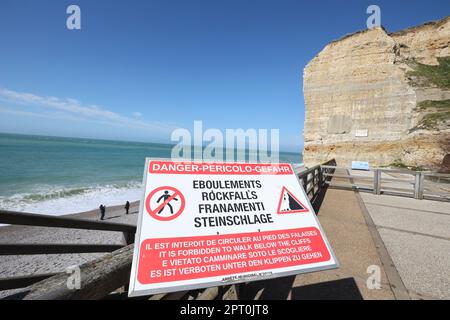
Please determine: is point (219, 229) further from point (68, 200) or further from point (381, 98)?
point (381, 98)

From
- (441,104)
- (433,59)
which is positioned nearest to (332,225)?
(441,104)

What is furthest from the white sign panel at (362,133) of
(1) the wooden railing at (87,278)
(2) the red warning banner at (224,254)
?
(1) the wooden railing at (87,278)

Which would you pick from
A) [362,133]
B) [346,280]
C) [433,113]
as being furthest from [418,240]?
[362,133]

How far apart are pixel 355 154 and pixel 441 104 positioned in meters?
8.59

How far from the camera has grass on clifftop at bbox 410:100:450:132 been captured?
20031mm

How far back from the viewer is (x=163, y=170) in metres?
2.23

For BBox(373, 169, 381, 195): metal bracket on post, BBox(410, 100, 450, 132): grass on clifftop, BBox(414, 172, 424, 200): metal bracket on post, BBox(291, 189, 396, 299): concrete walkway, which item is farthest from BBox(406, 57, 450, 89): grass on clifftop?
BBox(291, 189, 396, 299): concrete walkway

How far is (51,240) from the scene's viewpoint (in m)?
11.1

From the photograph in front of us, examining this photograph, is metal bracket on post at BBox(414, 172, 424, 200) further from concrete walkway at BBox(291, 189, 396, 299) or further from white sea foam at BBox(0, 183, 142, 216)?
white sea foam at BBox(0, 183, 142, 216)

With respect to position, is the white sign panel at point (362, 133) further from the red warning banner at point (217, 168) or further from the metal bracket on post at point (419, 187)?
the red warning banner at point (217, 168)

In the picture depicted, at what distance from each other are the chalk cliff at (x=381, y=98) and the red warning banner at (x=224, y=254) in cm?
2418

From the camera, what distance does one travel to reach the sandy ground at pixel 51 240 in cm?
855

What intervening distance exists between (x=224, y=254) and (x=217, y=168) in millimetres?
943
